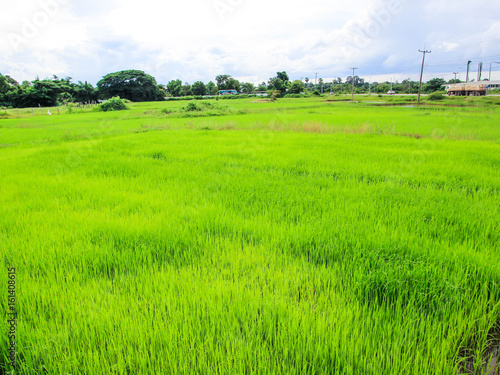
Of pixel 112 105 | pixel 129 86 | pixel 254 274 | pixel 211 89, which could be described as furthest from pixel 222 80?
pixel 254 274

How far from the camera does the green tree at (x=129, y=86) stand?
174ft

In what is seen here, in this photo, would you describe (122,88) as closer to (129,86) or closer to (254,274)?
(129,86)

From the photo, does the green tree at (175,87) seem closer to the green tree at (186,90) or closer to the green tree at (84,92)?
the green tree at (186,90)

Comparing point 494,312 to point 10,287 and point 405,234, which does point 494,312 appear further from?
point 10,287

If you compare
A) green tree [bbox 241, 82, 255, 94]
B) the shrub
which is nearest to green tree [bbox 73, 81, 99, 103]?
the shrub

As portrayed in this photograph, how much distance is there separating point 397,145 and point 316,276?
25.1 feet

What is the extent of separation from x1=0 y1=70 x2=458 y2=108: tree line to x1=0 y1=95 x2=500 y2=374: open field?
43781mm

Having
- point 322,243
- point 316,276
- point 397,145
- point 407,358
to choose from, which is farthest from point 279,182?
point 397,145

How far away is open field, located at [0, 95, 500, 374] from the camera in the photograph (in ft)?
4.96

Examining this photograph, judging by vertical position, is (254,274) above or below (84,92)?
below

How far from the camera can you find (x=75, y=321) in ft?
5.66

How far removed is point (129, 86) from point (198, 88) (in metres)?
19.0

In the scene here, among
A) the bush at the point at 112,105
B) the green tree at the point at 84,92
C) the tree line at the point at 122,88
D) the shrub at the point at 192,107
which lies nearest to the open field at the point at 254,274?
the shrub at the point at 192,107

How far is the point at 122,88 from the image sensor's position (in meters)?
53.5
